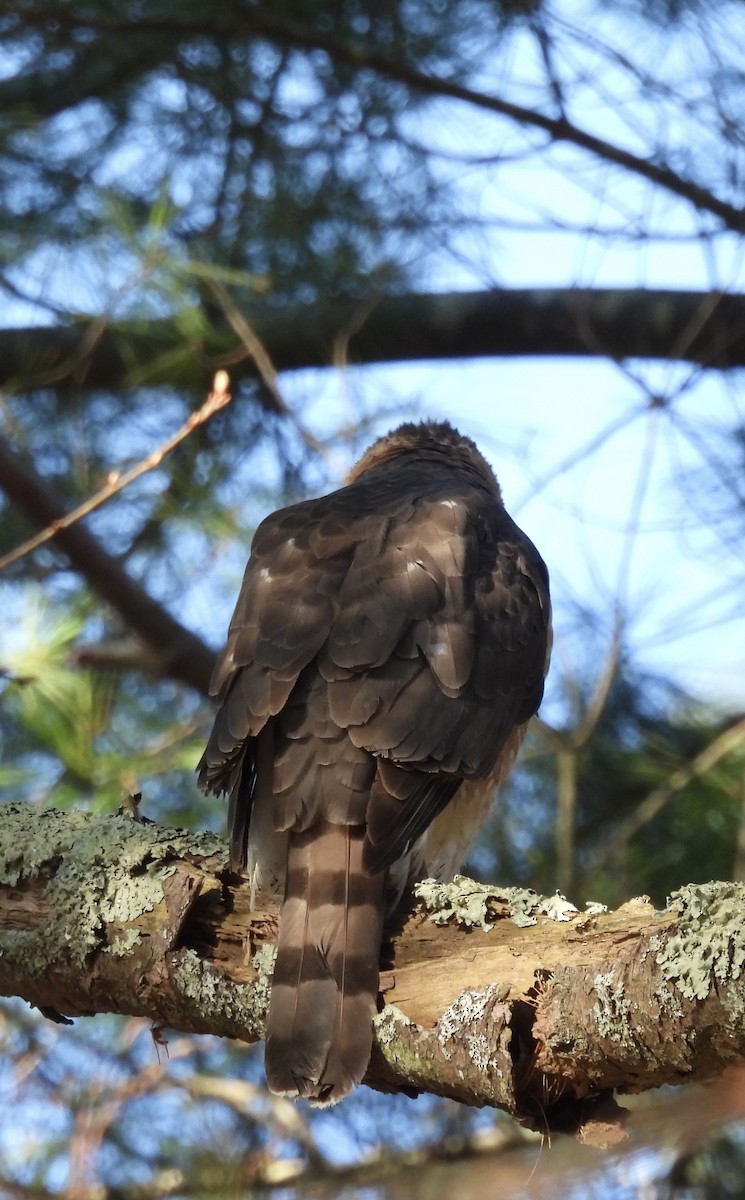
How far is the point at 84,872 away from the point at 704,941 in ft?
5.10

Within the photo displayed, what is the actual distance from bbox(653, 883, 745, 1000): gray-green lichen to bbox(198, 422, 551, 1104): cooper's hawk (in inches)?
30.5

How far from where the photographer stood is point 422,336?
7141mm

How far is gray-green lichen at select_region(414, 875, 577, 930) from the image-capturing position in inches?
127

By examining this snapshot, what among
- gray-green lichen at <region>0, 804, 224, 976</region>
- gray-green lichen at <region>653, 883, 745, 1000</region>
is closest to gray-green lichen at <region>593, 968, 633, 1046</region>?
gray-green lichen at <region>653, 883, 745, 1000</region>

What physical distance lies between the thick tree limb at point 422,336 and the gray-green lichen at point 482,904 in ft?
11.2

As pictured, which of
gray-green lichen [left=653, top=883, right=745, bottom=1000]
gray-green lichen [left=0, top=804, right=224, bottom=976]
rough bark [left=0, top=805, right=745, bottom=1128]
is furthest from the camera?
gray-green lichen [left=0, top=804, right=224, bottom=976]

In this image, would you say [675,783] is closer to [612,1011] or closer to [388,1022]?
[388,1022]

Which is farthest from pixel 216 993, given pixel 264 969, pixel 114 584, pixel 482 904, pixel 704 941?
pixel 114 584

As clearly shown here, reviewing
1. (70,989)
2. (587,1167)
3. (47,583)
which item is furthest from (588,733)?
(587,1167)

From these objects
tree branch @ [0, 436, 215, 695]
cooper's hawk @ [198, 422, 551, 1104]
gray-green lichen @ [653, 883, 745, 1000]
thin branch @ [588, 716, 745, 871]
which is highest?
tree branch @ [0, 436, 215, 695]

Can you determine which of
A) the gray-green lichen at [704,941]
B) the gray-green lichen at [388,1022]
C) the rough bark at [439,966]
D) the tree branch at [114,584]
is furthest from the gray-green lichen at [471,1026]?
the tree branch at [114,584]

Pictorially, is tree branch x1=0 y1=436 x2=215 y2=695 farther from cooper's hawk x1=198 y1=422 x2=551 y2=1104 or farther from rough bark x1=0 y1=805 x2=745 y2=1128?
rough bark x1=0 y1=805 x2=745 y2=1128

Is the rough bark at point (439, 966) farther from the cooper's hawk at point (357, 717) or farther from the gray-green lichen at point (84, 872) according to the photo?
the cooper's hawk at point (357, 717)

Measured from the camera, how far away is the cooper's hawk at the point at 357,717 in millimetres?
3363
